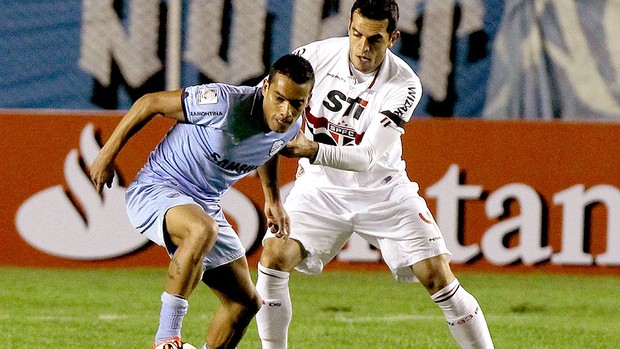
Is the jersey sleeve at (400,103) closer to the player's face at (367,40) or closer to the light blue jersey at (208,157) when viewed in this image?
the player's face at (367,40)

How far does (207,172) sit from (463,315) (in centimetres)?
135

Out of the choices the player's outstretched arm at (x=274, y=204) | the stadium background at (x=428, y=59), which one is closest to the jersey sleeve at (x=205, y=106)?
the player's outstretched arm at (x=274, y=204)

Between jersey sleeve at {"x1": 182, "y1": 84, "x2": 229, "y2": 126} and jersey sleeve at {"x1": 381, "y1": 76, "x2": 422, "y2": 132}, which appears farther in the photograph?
jersey sleeve at {"x1": 381, "y1": 76, "x2": 422, "y2": 132}

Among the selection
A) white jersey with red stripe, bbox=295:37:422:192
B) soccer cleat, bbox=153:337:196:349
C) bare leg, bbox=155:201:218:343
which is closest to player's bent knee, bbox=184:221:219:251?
bare leg, bbox=155:201:218:343

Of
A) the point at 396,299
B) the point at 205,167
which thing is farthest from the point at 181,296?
the point at 396,299

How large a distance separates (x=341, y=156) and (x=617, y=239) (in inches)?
169

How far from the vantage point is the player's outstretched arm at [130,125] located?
558cm

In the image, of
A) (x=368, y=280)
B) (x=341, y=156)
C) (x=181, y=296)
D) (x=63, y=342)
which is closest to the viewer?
(x=181, y=296)

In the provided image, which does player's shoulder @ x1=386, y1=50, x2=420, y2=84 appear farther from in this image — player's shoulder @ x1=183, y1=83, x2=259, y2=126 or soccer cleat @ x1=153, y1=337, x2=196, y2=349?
soccer cleat @ x1=153, y1=337, x2=196, y2=349

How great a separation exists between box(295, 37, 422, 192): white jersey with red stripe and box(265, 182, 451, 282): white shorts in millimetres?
75

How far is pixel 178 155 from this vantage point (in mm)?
5855

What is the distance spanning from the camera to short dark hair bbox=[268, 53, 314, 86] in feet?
18.1

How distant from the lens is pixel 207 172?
583 cm

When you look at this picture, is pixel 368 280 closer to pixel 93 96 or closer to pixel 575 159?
pixel 575 159
